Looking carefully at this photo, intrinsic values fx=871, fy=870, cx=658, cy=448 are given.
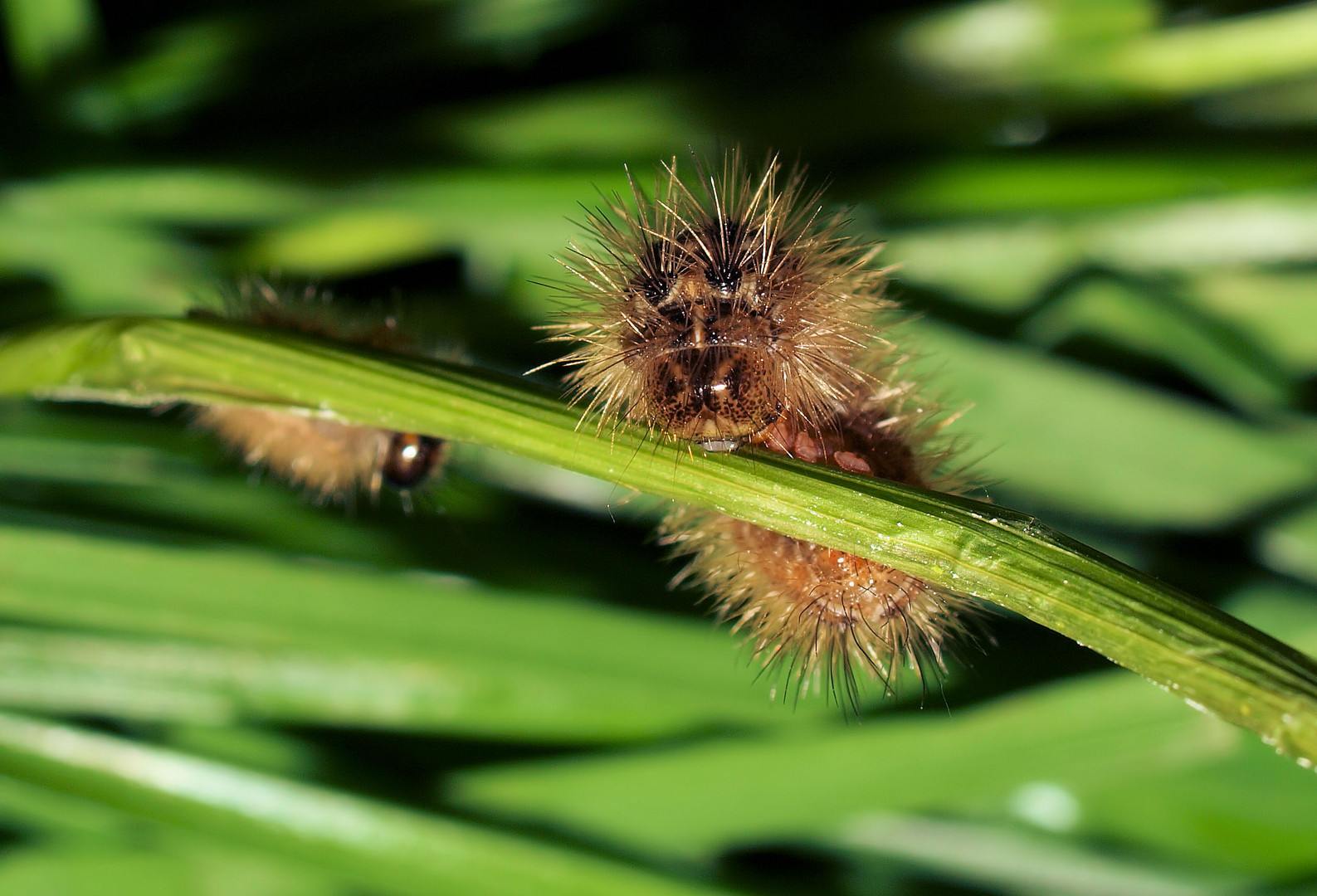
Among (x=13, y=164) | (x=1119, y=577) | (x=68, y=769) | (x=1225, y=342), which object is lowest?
(x=68, y=769)

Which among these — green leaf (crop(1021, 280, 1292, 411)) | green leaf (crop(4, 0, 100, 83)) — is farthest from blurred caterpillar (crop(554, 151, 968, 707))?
green leaf (crop(4, 0, 100, 83))

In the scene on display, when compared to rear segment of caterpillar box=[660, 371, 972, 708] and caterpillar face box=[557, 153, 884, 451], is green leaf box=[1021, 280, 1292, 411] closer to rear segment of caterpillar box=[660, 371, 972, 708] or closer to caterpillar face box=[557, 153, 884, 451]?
rear segment of caterpillar box=[660, 371, 972, 708]

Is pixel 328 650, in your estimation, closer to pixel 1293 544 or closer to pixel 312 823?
pixel 312 823

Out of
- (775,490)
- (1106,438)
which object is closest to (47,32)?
(775,490)

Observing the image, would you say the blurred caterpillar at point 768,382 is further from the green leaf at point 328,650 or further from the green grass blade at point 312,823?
the green grass blade at point 312,823

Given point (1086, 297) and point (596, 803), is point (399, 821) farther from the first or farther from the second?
point (1086, 297)

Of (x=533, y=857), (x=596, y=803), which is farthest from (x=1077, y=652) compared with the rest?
(x=533, y=857)
